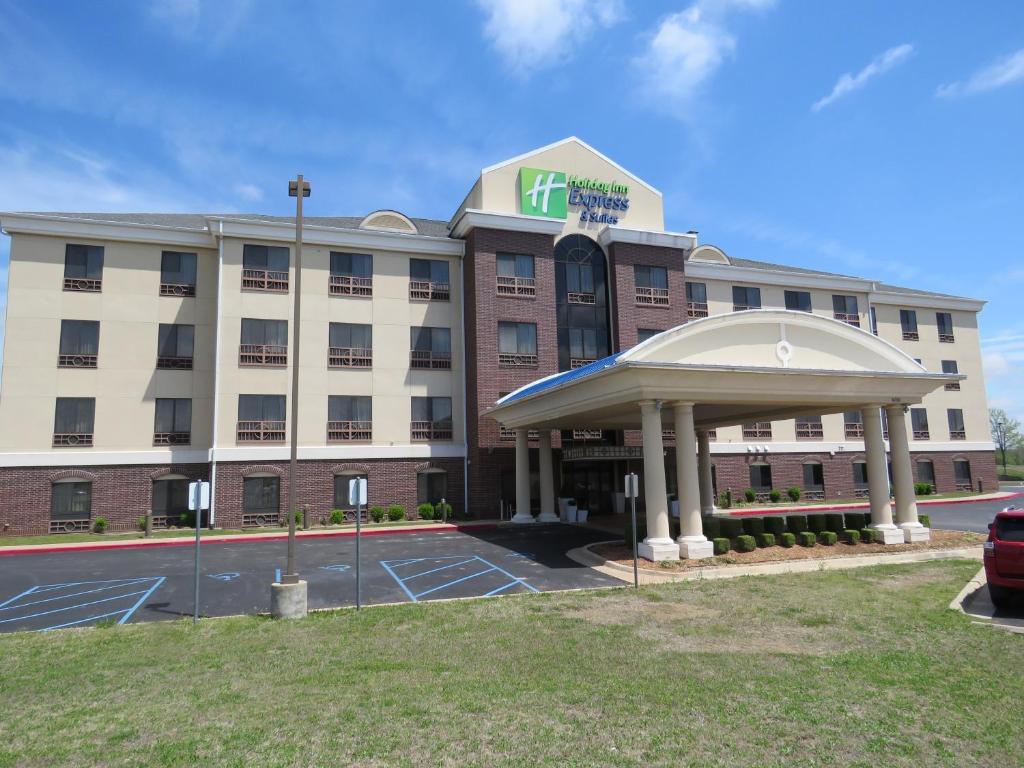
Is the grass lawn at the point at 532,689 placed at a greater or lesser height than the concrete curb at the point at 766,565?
greater

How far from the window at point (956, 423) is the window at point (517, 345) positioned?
96.4 ft

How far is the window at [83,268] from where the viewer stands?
27.7m

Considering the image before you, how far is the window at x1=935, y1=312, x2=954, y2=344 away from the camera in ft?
141

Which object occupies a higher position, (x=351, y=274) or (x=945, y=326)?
(x=351, y=274)

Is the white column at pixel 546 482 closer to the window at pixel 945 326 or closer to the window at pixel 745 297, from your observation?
the window at pixel 745 297

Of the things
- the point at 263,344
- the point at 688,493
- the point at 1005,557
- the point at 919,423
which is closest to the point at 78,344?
the point at 263,344

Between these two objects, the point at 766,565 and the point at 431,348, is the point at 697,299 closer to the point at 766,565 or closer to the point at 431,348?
the point at 431,348

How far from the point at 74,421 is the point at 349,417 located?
11204 millimetres

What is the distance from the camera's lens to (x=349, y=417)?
29641mm

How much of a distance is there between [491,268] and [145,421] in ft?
54.6

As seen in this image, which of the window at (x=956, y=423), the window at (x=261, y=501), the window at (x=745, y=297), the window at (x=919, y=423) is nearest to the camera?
the window at (x=261, y=501)

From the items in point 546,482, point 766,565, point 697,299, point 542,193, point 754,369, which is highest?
point 542,193

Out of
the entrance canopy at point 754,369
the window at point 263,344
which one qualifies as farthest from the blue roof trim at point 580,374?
the window at point 263,344

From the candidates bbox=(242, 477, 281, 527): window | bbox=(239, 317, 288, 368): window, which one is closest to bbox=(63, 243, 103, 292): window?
bbox=(239, 317, 288, 368): window
